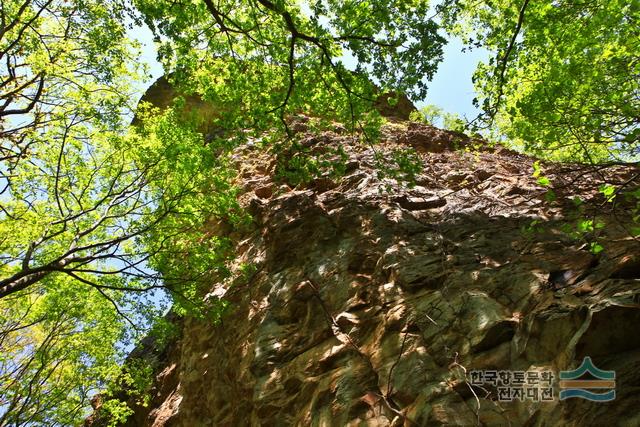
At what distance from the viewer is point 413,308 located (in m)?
8.97

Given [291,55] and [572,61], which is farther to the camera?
[572,61]

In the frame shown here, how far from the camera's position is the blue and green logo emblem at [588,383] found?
18.6 ft

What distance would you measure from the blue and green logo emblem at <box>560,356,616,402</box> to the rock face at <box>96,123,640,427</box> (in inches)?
3.7

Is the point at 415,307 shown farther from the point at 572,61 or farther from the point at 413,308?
the point at 572,61

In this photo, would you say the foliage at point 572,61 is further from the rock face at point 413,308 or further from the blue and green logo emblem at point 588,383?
the blue and green logo emblem at point 588,383

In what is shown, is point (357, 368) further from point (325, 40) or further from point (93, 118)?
point (93, 118)

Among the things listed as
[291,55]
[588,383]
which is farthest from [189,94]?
[588,383]

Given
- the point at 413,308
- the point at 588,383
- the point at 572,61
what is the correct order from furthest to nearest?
1. the point at 572,61
2. the point at 413,308
3. the point at 588,383

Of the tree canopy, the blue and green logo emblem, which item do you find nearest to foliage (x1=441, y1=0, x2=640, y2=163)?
the tree canopy

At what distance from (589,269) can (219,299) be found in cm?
1011

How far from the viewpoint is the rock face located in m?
6.59

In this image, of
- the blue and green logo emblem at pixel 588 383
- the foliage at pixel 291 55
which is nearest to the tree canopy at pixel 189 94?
the foliage at pixel 291 55

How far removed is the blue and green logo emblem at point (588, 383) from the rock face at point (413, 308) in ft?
0.31

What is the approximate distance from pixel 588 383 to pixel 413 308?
3584 mm
